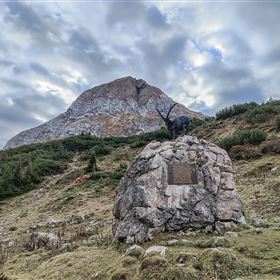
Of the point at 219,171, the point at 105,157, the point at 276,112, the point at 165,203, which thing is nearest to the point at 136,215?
the point at 165,203

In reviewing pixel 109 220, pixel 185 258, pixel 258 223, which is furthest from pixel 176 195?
pixel 109 220

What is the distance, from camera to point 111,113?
83312mm

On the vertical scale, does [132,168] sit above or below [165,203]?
above

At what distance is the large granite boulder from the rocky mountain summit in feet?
198

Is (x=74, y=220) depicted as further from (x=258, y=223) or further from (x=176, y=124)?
(x=258, y=223)

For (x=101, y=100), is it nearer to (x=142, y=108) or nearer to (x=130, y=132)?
(x=142, y=108)

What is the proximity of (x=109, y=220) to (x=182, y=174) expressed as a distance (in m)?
7.02

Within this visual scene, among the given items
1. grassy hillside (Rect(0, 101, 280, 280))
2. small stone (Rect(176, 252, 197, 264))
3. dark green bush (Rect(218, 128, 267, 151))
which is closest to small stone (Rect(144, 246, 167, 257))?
grassy hillside (Rect(0, 101, 280, 280))

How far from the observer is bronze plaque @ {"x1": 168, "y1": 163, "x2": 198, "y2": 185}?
11336 millimetres

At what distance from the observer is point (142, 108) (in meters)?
85.1

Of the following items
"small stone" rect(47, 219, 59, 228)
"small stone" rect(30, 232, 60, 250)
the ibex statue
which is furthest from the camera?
"small stone" rect(47, 219, 59, 228)

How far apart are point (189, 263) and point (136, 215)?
303cm

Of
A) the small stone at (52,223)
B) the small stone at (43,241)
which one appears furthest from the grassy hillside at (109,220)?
the small stone at (43,241)

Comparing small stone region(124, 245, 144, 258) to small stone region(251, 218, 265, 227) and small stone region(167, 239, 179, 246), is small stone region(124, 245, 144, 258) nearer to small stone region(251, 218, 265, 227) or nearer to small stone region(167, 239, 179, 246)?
small stone region(167, 239, 179, 246)
